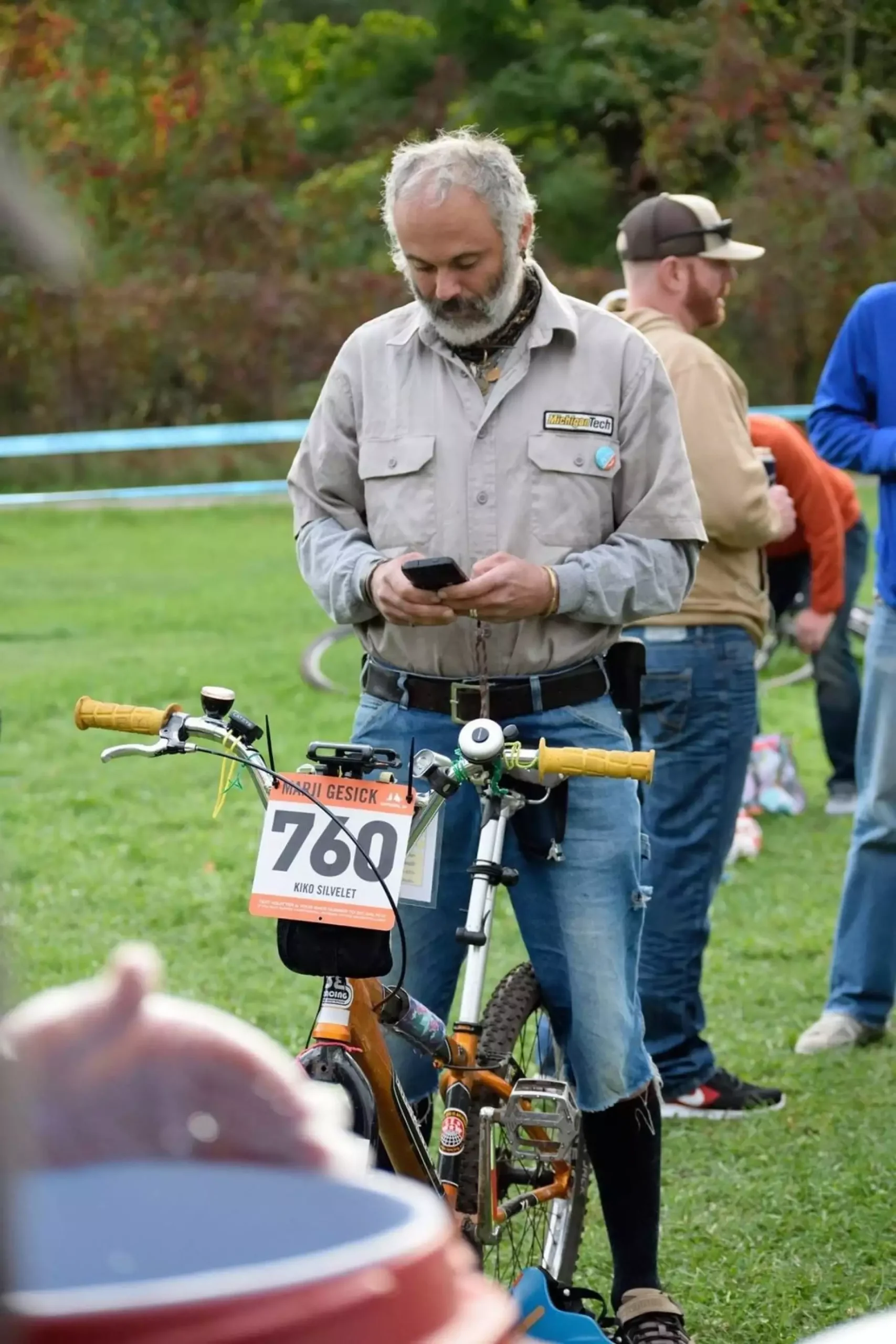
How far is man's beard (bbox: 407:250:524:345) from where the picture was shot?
322 cm

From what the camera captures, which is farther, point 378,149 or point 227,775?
point 378,149

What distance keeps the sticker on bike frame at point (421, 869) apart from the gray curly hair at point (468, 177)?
0.97 metres

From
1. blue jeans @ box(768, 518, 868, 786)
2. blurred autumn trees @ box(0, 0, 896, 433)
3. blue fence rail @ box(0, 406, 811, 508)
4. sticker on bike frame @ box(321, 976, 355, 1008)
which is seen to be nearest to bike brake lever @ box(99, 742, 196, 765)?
sticker on bike frame @ box(321, 976, 355, 1008)

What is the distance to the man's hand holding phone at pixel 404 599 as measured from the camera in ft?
10.1

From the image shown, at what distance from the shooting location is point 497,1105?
323cm

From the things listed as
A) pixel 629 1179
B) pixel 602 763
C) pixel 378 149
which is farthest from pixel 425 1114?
pixel 378 149

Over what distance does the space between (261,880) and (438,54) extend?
28241 millimetres

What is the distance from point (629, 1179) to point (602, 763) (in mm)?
965

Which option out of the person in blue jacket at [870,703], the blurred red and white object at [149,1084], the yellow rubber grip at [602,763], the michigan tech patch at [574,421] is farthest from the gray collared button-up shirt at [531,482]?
the blurred red and white object at [149,1084]

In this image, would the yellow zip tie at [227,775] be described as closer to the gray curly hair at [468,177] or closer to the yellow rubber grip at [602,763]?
the yellow rubber grip at [602,763]

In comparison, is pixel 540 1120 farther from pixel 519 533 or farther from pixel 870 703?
pixel 870 703

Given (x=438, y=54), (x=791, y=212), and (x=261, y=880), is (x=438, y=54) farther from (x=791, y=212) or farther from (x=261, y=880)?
(x=261, y=880)

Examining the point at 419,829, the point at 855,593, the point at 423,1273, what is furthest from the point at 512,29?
the point at 423,1273

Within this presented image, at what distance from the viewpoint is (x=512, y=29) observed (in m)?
29.5
